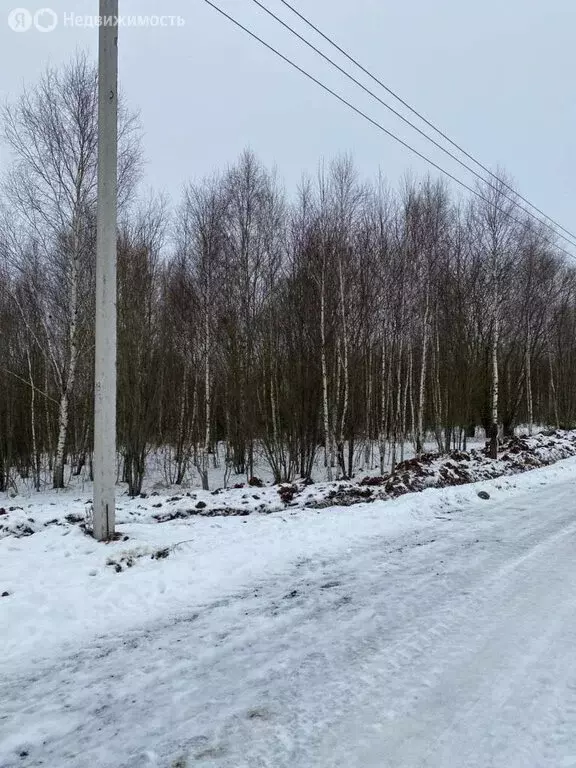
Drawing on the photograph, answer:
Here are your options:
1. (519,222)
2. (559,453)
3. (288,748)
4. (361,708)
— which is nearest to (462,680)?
(361,708)

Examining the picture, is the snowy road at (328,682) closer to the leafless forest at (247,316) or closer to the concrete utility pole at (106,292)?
the concrete utility pole at (106,292)

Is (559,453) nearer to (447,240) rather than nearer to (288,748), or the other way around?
(447,240)

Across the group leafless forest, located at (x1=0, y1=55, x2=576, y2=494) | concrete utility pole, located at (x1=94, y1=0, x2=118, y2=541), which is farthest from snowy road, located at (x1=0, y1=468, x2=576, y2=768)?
leafless forest, located at (x1=0, y1=55, x2=576, y2=494)

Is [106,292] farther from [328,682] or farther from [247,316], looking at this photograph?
[247,316]

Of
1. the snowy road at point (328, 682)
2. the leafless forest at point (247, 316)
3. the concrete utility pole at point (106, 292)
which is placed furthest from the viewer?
the leafless forest at point (247, 316)

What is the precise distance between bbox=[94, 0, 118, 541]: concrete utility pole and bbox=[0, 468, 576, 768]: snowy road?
230cm

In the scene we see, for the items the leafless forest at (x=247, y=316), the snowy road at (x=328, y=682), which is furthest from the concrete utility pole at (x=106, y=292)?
the leafless forest at (x=247, y=316)

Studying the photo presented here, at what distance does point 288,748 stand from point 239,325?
50.6 ft

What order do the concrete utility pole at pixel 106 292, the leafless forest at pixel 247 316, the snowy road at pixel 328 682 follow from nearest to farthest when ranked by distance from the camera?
1. the snowy road at pixel 328 682
2. the concrete utility pole at pixel 106 292
3. the leafless forest at pixel 247 316

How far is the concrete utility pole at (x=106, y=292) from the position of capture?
6.30 m

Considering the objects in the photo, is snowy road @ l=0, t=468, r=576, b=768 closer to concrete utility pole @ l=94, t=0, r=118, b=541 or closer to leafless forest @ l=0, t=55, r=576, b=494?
concrete utility pole @ l=94, t=0, r=118, b=541

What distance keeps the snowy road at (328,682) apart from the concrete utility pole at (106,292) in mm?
2299

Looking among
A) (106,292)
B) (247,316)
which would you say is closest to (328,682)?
(106,292)

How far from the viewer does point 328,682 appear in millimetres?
3225
